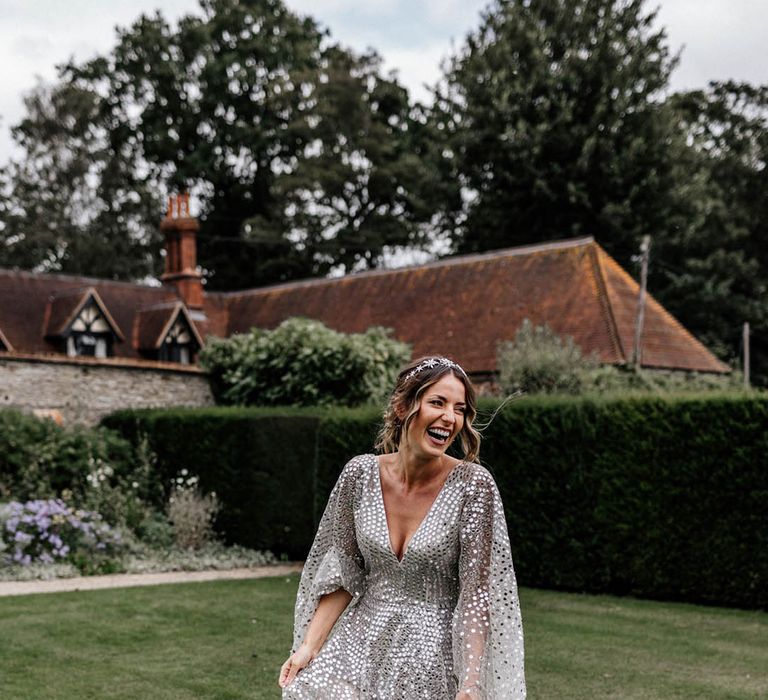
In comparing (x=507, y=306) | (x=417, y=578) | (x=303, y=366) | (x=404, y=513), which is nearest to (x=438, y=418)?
(x=404, y=513)

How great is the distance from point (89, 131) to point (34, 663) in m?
33.2

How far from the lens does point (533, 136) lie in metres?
30.6

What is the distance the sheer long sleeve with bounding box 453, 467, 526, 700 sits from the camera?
3.41m

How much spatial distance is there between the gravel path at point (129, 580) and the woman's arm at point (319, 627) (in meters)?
9.33

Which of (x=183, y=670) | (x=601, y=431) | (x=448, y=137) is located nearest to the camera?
(x=183, y=670)

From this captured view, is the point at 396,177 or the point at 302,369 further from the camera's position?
the point at 396,177

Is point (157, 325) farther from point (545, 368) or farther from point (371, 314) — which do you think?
point (545, 368)

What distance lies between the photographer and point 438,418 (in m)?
3.58

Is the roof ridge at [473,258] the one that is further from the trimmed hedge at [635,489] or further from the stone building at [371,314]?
the trimmed hedge at [635,489]

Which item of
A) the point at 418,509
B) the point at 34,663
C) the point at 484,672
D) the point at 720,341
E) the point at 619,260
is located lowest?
the point at 34,663

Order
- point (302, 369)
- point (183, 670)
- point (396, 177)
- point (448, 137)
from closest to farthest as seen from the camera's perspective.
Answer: point (183, 670) → point (302, 369) → point (448, 137) → point (396, 177)

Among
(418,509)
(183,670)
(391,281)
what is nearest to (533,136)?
(391,281)

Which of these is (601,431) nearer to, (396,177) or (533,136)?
(533,136)

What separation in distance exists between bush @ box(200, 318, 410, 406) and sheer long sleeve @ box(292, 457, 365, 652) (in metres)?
15.7
